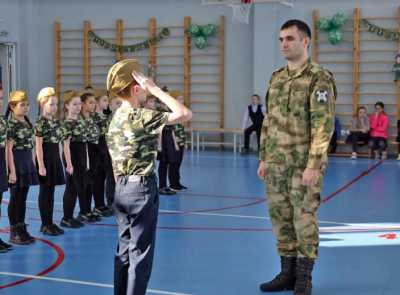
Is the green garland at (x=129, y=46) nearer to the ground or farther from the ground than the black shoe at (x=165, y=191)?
farther from the ground

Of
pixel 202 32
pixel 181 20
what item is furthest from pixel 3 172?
pixel 181 20

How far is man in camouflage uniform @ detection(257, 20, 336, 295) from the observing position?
4.12 meters

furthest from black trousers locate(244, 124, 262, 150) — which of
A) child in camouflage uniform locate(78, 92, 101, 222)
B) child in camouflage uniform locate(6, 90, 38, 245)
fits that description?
child in camouflage uniform locate(6, 90, 38, 245)

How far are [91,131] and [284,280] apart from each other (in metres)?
3.13

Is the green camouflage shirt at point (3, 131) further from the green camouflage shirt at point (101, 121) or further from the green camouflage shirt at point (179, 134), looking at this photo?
the green camouflage shirt at point (179, 134)

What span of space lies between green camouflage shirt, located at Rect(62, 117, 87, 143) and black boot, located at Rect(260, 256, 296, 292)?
2870 millimetres

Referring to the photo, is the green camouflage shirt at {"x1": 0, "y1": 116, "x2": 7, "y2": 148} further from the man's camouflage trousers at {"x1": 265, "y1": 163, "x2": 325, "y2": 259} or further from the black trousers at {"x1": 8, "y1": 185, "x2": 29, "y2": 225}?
the man's camouflage trousers at {"x1": 265, "y1": 163, "x2": 325, "y2": 259}

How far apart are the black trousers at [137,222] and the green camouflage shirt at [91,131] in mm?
3345

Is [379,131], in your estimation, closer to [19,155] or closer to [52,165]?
[52,165]

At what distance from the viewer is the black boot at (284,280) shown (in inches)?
176

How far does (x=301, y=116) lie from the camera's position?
13.8ft

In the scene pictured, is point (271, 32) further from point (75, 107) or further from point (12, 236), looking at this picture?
point (12, 236)

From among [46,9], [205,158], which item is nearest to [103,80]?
[46,9]

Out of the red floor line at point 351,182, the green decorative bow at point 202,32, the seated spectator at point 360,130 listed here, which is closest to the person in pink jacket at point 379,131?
the seated spectator at point 360,130
